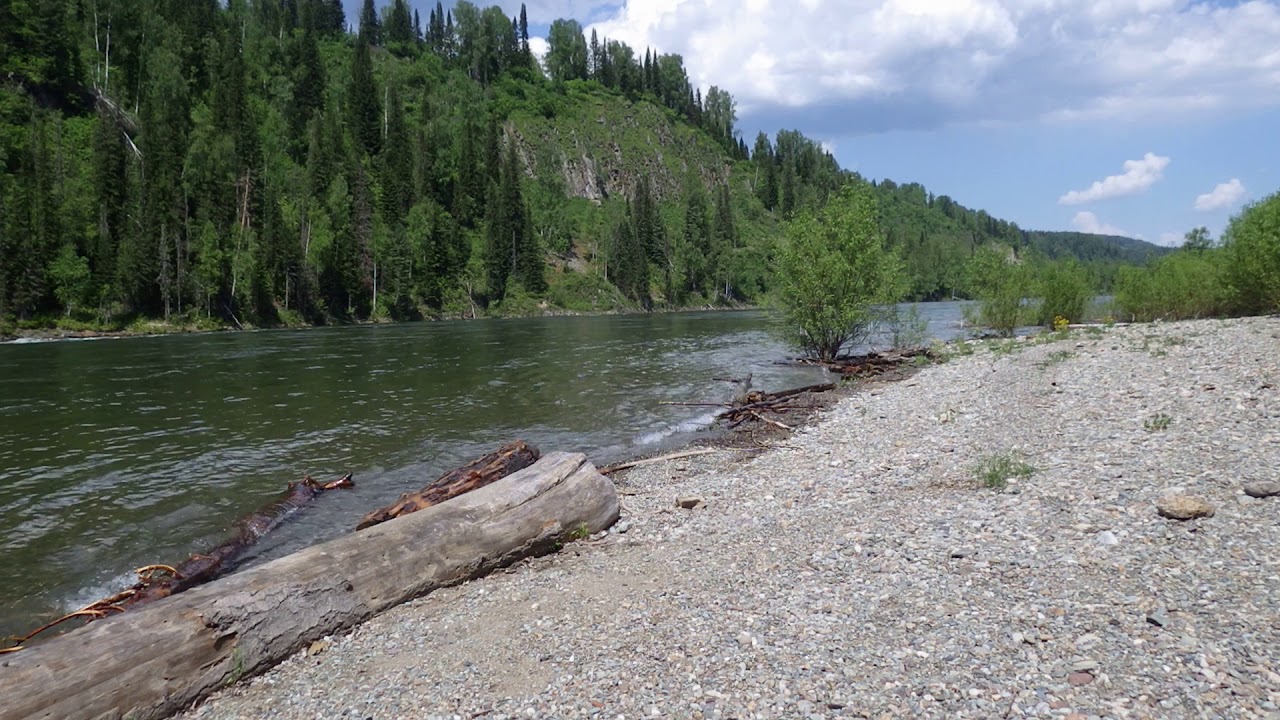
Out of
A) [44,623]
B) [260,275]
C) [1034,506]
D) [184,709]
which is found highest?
[260,275]

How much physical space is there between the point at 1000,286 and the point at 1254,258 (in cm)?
1252

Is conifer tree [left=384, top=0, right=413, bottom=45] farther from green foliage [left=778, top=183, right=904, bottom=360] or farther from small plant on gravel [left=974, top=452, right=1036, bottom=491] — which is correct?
small plant on gravel [left=974, top=452, right=1036, bottom=491]

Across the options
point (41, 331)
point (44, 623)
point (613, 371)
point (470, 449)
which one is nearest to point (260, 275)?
point (41, 331)

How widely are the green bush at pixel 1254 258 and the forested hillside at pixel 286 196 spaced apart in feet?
71.9

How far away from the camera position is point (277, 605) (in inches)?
254

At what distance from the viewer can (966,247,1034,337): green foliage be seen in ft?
142

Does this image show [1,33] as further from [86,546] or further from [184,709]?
[184,709]

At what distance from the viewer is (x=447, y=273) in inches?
4109

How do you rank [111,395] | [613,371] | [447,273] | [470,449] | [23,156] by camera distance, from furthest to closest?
1. [447,273]
2. [23,156]
3. [613,371]
4. [111,395]
5. [470,449]

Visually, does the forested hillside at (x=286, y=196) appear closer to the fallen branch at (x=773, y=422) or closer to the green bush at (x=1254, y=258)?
the fallen branch at (x=773, y=422)

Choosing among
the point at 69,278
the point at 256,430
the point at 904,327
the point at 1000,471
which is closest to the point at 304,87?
the point at 69,278

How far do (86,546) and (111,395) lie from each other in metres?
19.8

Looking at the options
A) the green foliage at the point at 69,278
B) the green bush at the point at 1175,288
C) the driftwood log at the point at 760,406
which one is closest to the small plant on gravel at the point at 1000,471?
the driftwood log at the point at 760,406

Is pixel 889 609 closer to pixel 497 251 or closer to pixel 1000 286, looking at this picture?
pixel 1000 286
